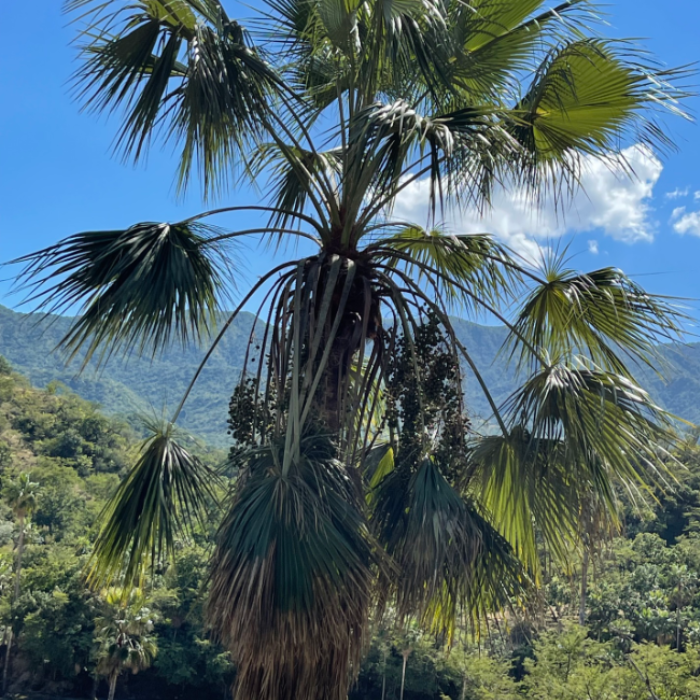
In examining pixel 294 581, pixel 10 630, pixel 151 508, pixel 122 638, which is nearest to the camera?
pixel 294 581

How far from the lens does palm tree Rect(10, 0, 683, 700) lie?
3.80m

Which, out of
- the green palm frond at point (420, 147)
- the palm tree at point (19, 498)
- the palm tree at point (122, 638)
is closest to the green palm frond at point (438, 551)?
the green palm frond at point (420, 147)

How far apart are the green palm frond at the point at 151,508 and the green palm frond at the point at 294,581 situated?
65 cm

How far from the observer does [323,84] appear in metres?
5.86

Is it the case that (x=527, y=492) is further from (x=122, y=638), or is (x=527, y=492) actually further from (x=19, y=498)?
(x=19, y=498)

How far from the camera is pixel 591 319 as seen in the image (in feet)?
16.8

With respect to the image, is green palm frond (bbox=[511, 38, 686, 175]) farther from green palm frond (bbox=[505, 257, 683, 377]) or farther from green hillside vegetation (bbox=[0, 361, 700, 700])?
green hillside vegetation (bbox=[0, 361, 700, 700])

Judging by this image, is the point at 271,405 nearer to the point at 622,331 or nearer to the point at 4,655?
the point at 622,331

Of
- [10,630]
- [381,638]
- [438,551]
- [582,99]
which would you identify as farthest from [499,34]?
[10,630]

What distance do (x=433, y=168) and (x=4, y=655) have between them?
4013cm

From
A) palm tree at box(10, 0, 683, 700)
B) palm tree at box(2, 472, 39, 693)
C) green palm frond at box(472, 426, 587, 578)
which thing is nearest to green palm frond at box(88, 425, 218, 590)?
palm tree at box(10, 0, 683, 700)

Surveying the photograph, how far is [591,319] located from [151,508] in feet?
11.0

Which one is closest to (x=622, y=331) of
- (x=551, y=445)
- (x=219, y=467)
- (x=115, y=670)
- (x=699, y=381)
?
(x=551, y=445)

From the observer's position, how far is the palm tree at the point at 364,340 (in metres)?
3.80
